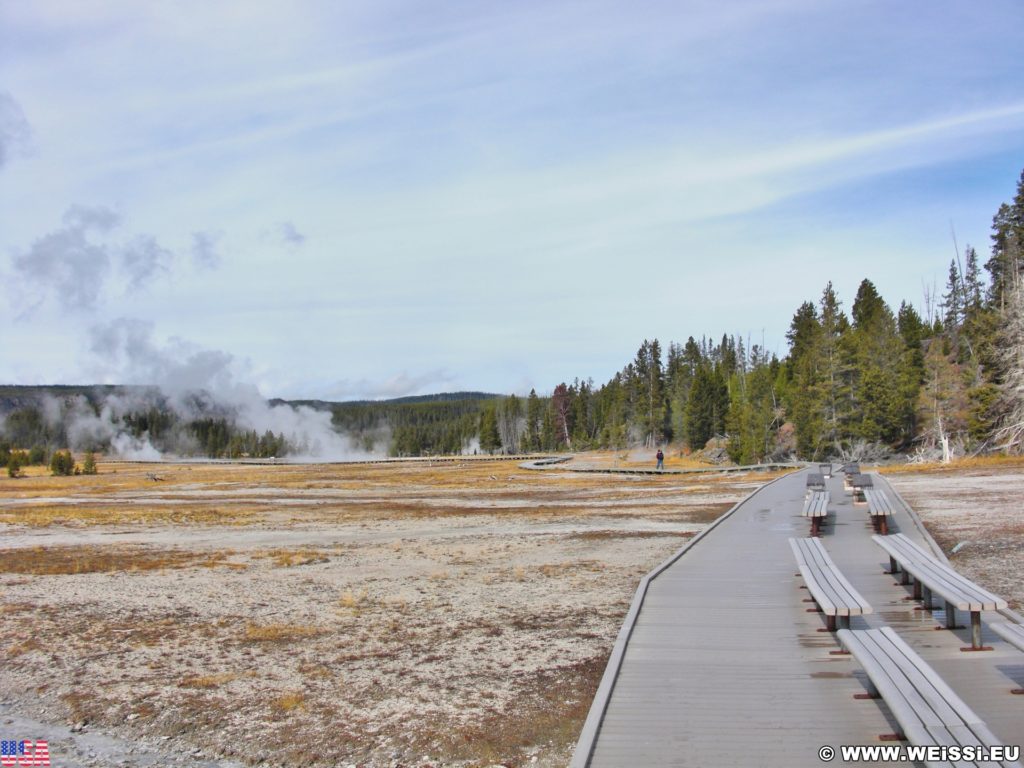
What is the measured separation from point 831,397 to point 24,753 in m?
57.8

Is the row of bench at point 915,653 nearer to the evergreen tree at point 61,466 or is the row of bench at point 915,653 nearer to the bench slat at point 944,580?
the bench slat at point 944,580

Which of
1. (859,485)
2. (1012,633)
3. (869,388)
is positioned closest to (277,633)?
(1012,633)

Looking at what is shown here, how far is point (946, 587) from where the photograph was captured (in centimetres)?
838

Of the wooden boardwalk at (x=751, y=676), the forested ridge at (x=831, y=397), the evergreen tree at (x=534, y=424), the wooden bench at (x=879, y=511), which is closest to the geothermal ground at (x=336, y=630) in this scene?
the wooden boardwalk at (x=751, y=676)

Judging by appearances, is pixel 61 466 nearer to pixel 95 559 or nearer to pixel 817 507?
pixel 95 559

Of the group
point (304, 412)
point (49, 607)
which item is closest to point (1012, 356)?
point (49, 607)

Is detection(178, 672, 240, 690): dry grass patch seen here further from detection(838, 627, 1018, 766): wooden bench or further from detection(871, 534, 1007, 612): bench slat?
detection(871, 534, 1007, 612): bench slat

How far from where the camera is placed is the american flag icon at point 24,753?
720 cm

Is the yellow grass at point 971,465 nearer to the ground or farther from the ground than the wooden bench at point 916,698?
nearer to the ground

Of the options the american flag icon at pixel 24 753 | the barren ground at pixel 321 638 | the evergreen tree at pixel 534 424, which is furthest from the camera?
the evergreen tree at pixel 534 424

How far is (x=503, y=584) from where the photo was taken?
14.4 m

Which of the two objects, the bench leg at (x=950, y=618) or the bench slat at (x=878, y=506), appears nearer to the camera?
the bench leg at (x=950, y=618)

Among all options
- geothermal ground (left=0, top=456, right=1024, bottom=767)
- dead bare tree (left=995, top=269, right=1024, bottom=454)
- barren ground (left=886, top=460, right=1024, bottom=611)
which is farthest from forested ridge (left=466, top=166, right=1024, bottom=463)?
geothermal ground (left=0, top=456, right=1024, bottom=767)

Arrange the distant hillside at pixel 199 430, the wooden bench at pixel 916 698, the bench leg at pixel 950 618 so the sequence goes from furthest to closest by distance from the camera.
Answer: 1. the distant hillside at pixel 199 430
2. the bench leg at pixel 950 618
3. the wooden bench at pixel 916 698
